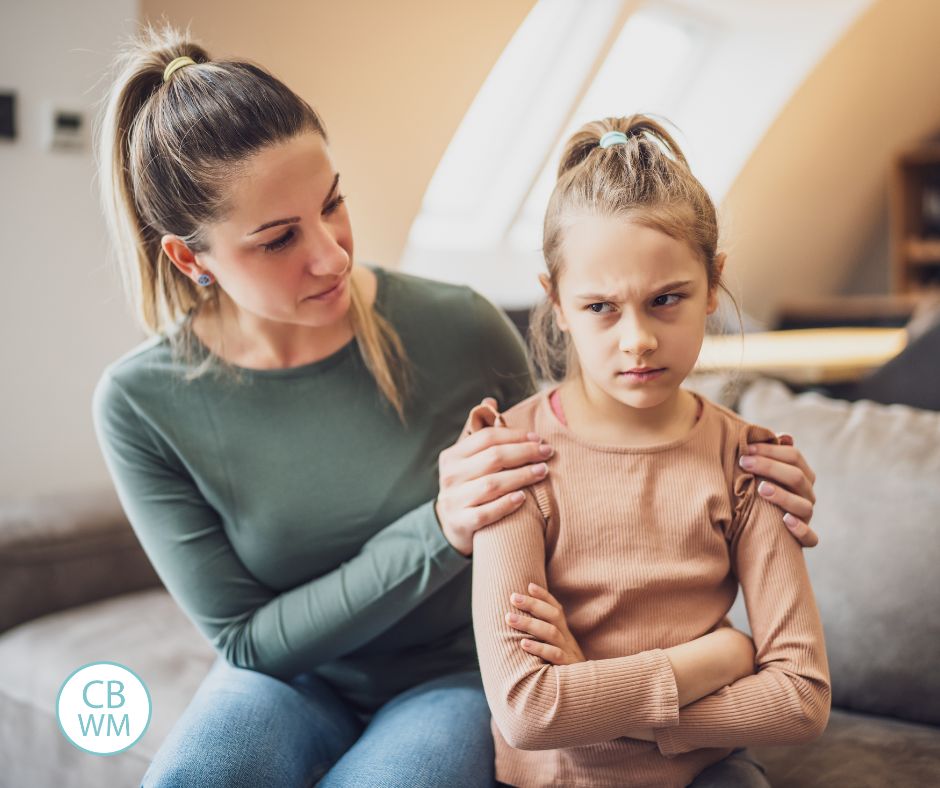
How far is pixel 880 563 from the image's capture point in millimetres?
1263

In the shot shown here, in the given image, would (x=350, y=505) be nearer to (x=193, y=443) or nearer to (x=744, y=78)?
(x=193, y=443)

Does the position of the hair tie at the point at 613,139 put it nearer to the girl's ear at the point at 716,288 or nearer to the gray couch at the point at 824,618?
the girl's ear at the point at 716,288

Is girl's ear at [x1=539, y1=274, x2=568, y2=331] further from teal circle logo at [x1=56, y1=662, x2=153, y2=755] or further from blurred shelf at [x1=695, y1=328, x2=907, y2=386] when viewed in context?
blurred shelf at [x1=695, y1=328, x2=907, y2=386]

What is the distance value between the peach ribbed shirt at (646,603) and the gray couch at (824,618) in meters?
0.33

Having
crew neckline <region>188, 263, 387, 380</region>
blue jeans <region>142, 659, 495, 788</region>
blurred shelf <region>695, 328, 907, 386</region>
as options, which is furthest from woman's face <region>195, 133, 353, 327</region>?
blurred shelf <region>695, 328, 907, 386</region>

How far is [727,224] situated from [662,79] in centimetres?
287

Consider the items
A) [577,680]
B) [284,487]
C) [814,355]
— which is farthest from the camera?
[814,355]

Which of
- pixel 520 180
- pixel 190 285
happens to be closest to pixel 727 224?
pixel 190 285

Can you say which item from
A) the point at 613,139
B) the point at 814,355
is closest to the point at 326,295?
the point at 613,139

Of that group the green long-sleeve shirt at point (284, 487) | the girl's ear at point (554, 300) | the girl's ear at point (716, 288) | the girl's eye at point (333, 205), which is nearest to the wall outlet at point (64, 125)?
the green long-sleeve shirt at point (284, 487)

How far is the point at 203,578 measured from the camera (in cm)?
116

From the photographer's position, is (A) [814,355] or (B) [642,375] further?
(A) [814,355]

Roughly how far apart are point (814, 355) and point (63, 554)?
228 cm

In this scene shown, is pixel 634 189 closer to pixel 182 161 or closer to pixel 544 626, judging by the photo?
pixel 544 626
